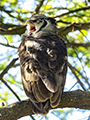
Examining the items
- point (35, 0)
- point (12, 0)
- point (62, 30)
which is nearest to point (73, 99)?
point (62, 30)

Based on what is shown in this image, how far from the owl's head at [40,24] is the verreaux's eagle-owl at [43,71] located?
2.00 feet

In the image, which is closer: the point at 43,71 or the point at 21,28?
the point at 43,71

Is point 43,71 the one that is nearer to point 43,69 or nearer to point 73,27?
point 43,69

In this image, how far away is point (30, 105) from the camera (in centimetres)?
321

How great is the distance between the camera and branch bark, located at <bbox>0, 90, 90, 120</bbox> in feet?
9.97

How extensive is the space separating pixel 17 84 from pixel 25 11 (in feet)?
6.32

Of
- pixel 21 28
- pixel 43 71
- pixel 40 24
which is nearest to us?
pixel 43 71

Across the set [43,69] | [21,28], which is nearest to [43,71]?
[43,69]

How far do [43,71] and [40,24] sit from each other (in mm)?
1653

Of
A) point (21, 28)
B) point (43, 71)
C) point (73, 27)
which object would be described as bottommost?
point (43, 71)

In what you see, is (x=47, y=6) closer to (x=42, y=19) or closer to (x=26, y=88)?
(x=42, y=19)

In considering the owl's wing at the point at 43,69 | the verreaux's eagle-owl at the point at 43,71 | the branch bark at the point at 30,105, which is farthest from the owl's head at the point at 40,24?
the branch bark at the point at 30,105

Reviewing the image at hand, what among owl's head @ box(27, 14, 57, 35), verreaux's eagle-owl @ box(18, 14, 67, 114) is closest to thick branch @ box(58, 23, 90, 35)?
owl's head @ box(27, 14, 57, 35)

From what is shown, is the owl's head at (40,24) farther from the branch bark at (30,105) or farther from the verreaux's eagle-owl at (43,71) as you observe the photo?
the branch bark at (30,105)
